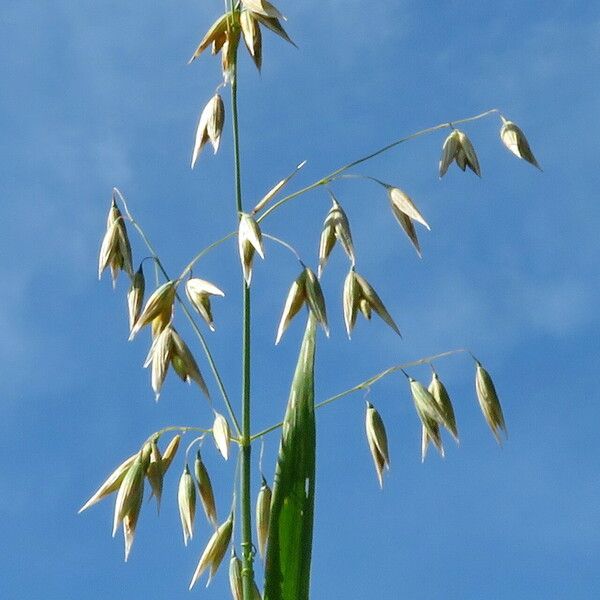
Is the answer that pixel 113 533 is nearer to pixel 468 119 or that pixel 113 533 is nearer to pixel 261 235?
pixel 261 235

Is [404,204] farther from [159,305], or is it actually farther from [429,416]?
[159,305]

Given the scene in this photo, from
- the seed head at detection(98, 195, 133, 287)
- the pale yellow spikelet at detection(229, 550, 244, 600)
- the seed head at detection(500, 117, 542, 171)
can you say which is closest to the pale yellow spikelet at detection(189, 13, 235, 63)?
the seed head at detection(98, 195, 133, 287)

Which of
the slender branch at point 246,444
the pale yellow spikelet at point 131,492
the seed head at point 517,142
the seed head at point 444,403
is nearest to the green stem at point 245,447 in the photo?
the slender branch at point 246,444

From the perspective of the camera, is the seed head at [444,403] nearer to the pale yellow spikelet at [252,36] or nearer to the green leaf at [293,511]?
the green leaf at [293,511]

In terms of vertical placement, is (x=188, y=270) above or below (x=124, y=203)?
below

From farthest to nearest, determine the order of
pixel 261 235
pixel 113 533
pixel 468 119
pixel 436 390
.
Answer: pixel 468 119
pixel 436 390
pixel 113 533
pixel 261 235

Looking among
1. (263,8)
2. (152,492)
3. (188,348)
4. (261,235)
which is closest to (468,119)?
(263,8)

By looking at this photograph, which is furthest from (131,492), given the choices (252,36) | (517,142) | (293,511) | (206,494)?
(517,142)
